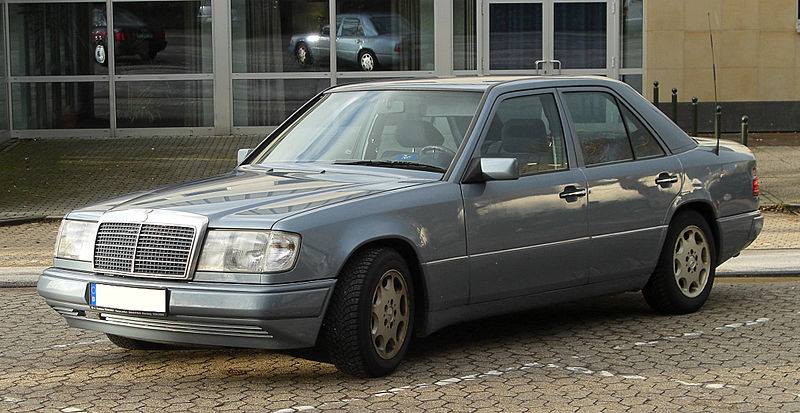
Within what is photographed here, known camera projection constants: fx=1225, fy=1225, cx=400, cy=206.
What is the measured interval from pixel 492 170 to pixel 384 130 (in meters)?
0.87

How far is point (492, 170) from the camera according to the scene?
263 inches

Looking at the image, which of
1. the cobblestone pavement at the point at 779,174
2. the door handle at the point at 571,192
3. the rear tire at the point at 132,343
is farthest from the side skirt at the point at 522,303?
the cobblestone pavement at the point at 779,174

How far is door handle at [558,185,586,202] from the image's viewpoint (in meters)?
7.25

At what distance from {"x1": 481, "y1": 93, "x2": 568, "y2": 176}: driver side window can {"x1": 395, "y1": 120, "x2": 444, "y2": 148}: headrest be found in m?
0.29

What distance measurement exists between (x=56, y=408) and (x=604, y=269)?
3415mm

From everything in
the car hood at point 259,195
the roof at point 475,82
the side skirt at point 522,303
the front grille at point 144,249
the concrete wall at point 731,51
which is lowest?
the side skirt at point 522,303

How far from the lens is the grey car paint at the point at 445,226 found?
231 inches

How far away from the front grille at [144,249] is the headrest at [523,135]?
6.98ft

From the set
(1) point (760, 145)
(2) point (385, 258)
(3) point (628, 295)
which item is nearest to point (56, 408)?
(2) point (385, 258)

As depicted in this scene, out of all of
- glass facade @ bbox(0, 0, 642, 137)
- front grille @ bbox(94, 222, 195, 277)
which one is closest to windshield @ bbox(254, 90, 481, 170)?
front grille @ bbox(94, 222, 195, 277)

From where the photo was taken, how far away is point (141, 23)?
68.5 feet

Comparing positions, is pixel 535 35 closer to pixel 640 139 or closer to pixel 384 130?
pixel 640 139

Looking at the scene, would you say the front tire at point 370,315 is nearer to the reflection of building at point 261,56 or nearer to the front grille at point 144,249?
the front grille at point 144,249

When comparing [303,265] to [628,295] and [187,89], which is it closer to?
[628,295]
